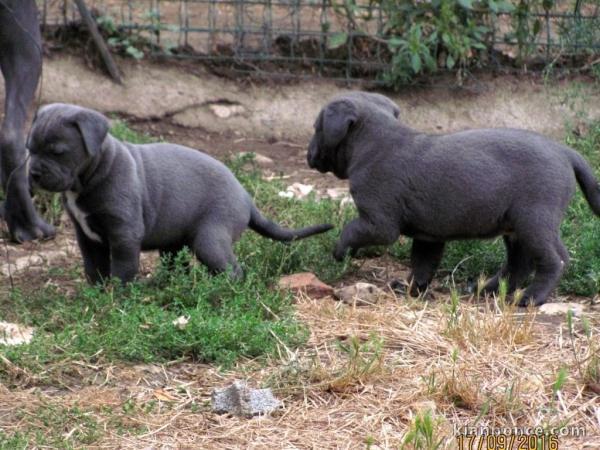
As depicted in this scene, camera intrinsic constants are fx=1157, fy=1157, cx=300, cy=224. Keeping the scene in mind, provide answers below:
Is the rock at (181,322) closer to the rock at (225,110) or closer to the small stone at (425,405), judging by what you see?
the small stone at (425,405)

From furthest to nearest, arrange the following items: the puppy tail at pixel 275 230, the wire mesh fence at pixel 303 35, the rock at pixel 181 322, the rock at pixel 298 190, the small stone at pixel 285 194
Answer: the wire mesh fence at pixel 303 35 < the rock at pixel 298 190 < the small stone at pixel 285 194 < the puppy tail at pixel 275 230 < the rock at pixel 181 322

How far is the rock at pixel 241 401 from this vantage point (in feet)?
17.2

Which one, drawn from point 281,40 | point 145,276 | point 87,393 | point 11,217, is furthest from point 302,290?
point 281,40

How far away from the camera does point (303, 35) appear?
1186cm

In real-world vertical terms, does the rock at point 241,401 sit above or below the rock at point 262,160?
above

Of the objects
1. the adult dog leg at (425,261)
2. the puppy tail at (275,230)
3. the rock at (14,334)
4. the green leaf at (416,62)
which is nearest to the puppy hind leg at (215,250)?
the puppy tail at (275,230)

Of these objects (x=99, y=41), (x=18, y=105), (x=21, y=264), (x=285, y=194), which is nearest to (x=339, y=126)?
(x=285, y=194)

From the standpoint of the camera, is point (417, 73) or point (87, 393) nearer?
point (87, 393)

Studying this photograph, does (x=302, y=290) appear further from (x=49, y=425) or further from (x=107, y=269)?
(x=49, y=425)

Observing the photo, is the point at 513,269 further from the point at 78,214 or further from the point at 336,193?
the point at 78,214

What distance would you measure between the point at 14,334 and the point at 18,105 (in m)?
2.75

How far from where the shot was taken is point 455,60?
37.4 ft

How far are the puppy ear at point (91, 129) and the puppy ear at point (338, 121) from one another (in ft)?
4.86

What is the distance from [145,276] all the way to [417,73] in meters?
4.92
